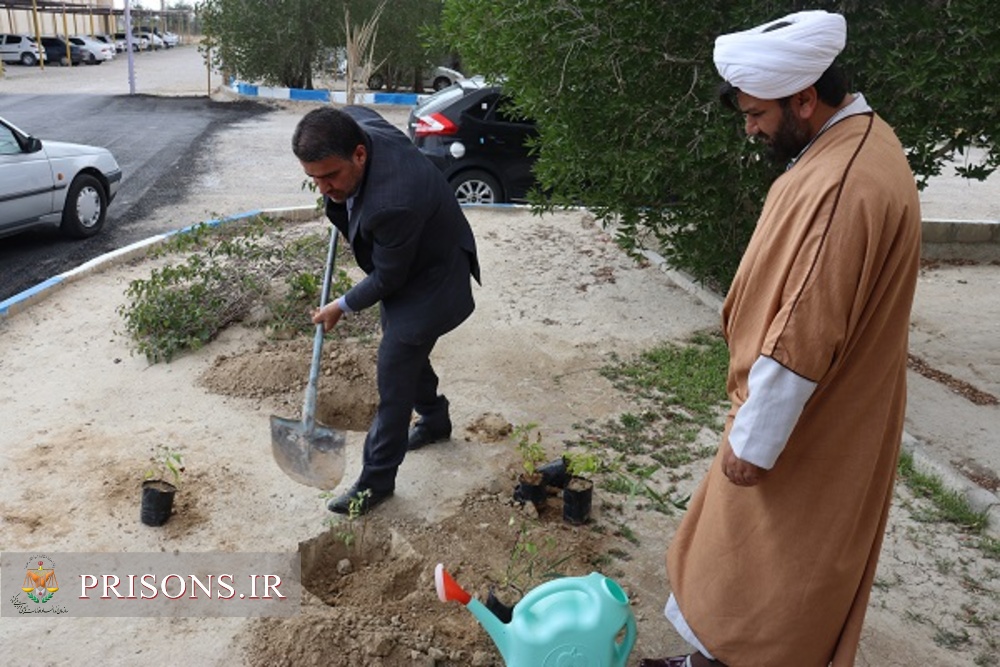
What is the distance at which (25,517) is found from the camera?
412cm

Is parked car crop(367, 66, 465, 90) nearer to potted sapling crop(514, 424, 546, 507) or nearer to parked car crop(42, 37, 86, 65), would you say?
parked car crop(42, 37, 86, 65)

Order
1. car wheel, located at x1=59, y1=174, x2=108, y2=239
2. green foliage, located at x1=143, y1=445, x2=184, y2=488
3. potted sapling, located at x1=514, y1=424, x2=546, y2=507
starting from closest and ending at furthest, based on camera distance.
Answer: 1. potted sapling, located at x1=514, y1=424, x2=546, y2=507
2. green foliage, located at x1=143, y1=445, x2=184, y2=488
3. car wheel, located at x1=59, y1=174, x2=108, y2=239

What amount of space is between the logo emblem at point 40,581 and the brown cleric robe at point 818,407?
2.51 meters

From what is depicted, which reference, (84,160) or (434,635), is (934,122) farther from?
(84,160)

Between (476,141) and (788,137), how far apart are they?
775 cm

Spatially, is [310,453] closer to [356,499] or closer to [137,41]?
[356,499]

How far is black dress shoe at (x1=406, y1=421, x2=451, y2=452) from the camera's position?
4754mm

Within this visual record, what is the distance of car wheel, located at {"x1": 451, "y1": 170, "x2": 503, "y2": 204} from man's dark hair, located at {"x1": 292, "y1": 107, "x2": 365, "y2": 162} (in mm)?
6621

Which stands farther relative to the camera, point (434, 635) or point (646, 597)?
point (646, 597)

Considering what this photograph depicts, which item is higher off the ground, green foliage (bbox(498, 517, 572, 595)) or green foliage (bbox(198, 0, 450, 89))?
green foliage (bbox(198, 0, 450, 89))

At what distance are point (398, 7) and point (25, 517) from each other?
21451mm

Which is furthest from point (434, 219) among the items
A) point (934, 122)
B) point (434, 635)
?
point (934, 122)

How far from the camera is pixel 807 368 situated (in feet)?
7.22

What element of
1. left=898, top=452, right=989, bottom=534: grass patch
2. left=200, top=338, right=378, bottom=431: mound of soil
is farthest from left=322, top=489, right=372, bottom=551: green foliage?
left=898, top=452, right=989, bottom=534: grass patch
